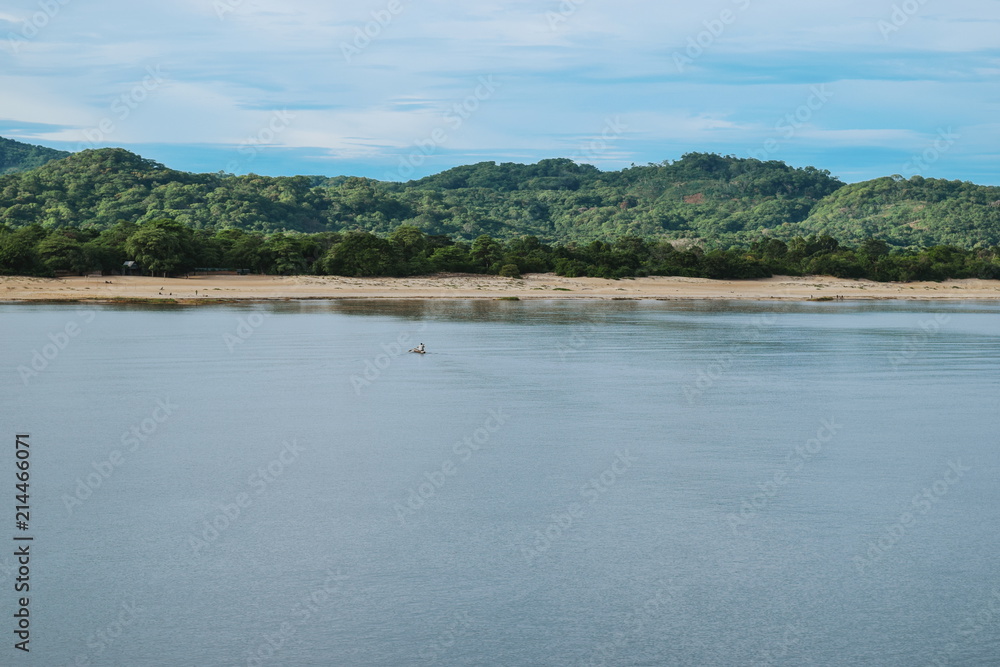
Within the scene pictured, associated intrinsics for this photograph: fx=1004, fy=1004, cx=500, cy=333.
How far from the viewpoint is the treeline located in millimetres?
71000

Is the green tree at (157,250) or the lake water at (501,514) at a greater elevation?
the green tree at (157,250)

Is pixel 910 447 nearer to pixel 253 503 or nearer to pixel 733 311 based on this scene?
pixel 253 503

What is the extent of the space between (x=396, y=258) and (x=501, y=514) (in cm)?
6953

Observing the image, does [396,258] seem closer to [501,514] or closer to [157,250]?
[157,250]

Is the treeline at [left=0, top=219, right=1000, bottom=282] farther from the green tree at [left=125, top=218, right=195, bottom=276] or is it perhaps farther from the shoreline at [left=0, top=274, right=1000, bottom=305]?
the shoreline at [left=0, top=274, right=1000, bottom=305]

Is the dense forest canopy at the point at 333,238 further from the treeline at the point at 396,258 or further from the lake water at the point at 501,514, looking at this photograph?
the lake water at the point at 501,514

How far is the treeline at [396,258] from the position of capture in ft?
233

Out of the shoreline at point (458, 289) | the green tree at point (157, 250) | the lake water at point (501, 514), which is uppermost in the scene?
the green tree at point (157, 250)

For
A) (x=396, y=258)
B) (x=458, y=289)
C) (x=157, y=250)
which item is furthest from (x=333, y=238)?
(x=458, y=289)

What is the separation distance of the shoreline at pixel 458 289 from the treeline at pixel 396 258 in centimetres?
170

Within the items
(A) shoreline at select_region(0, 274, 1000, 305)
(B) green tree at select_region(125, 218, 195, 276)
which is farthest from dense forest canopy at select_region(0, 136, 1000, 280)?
(A) shoreline at select_region(0, 274, 1000, 305)

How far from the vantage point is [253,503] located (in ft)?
43.5

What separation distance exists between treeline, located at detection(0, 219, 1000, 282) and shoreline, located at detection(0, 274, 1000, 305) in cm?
170

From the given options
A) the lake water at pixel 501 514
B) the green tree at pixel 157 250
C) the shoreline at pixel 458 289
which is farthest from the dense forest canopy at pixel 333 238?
the lake water at pixel 501 514
